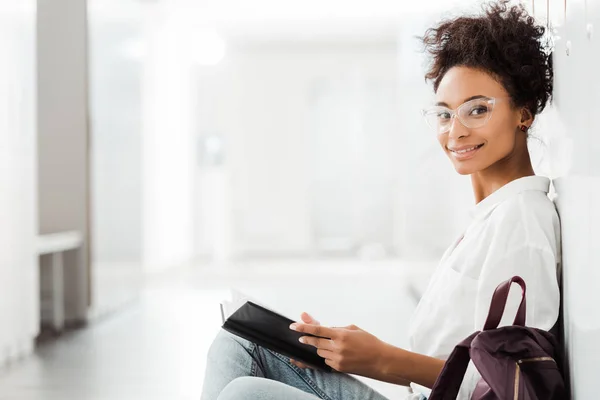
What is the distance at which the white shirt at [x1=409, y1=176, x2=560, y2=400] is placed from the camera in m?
1.04

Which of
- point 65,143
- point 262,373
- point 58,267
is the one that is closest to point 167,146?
point 65,143

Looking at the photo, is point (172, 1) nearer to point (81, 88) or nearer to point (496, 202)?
point (81, 88)

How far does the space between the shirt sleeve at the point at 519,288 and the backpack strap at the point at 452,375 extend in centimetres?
8

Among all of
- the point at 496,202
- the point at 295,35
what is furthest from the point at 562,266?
the point at 295,35

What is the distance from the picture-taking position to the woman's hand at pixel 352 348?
3.61 feet

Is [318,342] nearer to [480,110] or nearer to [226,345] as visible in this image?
[226,345]

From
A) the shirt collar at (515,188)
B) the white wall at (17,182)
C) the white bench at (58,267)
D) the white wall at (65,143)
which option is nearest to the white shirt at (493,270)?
the shirt collar at (515,188)

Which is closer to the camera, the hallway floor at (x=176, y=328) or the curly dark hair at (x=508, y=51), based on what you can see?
the curly dark hair at (x=508, y=51)

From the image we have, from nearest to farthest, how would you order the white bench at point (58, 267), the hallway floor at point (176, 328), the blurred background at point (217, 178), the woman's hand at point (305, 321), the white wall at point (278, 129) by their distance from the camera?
the woman's hand at point (305, 321) < the blurred background at point (217, 178) < the hallway floor at point (176, 328) < the white bench at point (58, 267) < the white wall at point (278, 129)

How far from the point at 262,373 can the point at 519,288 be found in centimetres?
50

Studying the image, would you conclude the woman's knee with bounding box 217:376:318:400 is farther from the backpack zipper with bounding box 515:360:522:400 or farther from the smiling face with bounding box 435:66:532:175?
the smiling face with bounding box 435:66:532:175

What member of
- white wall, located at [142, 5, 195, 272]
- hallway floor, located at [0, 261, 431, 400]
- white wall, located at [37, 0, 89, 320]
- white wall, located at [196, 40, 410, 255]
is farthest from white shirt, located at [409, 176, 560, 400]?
white wall, located at [196, 40, 410, 255]

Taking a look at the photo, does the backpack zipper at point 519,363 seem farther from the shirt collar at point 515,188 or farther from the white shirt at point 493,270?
the shirt collar at point 515,188

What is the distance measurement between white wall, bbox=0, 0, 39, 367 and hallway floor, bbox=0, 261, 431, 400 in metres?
0.20
